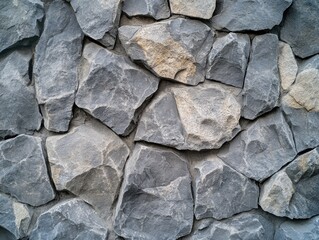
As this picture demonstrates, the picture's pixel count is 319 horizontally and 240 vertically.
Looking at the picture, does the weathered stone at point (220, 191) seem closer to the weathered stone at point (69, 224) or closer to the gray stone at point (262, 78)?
the gray stone at point (262, 78)

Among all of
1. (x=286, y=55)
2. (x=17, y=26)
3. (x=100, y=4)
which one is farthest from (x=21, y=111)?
→ (x=286, y=55)

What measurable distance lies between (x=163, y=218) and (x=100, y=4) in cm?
78

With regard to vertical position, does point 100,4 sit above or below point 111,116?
above

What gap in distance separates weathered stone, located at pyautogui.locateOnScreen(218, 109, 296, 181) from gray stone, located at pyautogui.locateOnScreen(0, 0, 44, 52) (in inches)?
32.6

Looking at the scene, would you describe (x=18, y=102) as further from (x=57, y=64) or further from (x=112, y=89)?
(x=112, y=89)

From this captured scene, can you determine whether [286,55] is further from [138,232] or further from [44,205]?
[44,205]

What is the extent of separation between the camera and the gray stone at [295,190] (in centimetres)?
103

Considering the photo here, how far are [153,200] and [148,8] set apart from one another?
2.19ft

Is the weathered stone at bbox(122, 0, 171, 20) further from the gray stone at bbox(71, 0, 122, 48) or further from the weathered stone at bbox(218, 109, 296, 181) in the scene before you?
the weathered stone at bbox(218, 109, 296, 181)

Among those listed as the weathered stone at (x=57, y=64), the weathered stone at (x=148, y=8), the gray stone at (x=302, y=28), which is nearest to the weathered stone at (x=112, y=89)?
the weathered stone at (x=57, y=64)

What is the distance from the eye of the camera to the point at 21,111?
3.46 ft

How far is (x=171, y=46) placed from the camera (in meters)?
0.99

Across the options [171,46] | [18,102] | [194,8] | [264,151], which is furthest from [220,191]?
[18,102]

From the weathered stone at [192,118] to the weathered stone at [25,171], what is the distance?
358 millimetres
